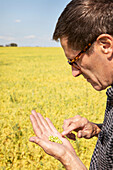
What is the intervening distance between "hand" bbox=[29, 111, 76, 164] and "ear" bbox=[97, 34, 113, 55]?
2.97ft

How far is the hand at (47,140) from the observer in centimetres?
163

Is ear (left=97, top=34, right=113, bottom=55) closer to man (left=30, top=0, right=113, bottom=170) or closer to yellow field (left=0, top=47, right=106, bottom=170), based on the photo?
man (left=30, top=0, right=113, bottom=170)

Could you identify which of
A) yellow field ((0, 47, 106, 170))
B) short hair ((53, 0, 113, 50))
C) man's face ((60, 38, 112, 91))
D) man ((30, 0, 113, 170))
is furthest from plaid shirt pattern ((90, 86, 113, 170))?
yellow field ((0, 47, 106, 170))

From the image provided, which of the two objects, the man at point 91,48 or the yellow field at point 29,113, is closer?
the man at point 91,48

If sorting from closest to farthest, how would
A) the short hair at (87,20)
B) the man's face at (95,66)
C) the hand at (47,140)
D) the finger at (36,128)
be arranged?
the short hair at (87,20) → the man's face at (95,66) → the hand at (47,140) → the finger at (36,128)

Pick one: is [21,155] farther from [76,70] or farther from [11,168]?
[76,70]

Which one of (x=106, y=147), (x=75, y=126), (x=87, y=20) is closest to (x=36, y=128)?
(x=75, y=126)

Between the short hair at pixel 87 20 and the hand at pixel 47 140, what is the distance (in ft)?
2.95

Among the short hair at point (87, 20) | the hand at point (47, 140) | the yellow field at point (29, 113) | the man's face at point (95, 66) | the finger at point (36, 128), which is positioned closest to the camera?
the short hair at point (87, 20)

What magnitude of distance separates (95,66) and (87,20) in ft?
1.07

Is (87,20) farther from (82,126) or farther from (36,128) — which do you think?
(36,128)

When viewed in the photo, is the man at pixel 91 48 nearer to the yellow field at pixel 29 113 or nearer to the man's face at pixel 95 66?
the man's face at pixel 95 66

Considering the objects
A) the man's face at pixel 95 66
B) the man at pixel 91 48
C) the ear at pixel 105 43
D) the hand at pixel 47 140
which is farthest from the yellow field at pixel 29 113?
the ear at pixel 105 43

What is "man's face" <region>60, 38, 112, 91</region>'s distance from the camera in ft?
4.26
